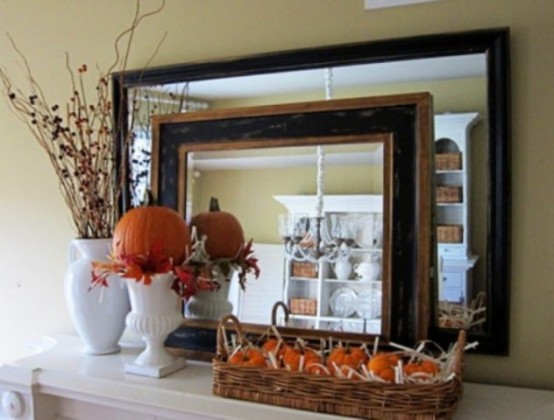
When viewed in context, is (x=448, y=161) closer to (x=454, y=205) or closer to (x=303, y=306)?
(x=454, y=205)

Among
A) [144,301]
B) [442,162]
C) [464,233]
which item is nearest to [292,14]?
[442,162]

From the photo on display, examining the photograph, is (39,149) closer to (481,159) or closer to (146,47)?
(146,47)

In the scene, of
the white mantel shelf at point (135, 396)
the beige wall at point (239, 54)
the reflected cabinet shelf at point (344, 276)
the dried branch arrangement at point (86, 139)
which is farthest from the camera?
the dried branch arrangement at point (86, 139)

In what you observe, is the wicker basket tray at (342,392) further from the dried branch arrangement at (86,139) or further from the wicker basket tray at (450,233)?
the dried branch arrangement at (86,139)

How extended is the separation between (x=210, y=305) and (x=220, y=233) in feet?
0.76

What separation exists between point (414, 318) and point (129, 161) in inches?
41.6

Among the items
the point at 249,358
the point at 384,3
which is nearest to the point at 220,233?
the point at 249,358

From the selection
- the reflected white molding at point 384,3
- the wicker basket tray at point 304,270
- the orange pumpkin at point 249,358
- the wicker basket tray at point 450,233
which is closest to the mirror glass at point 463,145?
the wicker basket tray at point 450,233

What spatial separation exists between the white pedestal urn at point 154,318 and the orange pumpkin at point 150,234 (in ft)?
0.25

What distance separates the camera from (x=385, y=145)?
138 centimetres

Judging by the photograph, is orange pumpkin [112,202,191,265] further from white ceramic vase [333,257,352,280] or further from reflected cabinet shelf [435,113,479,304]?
reflected cabinet shelf [435,113,479,304]

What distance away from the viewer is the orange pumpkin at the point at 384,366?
1.09 m

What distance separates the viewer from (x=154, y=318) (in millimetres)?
1365

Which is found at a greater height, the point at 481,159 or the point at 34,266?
the point at 481,159
